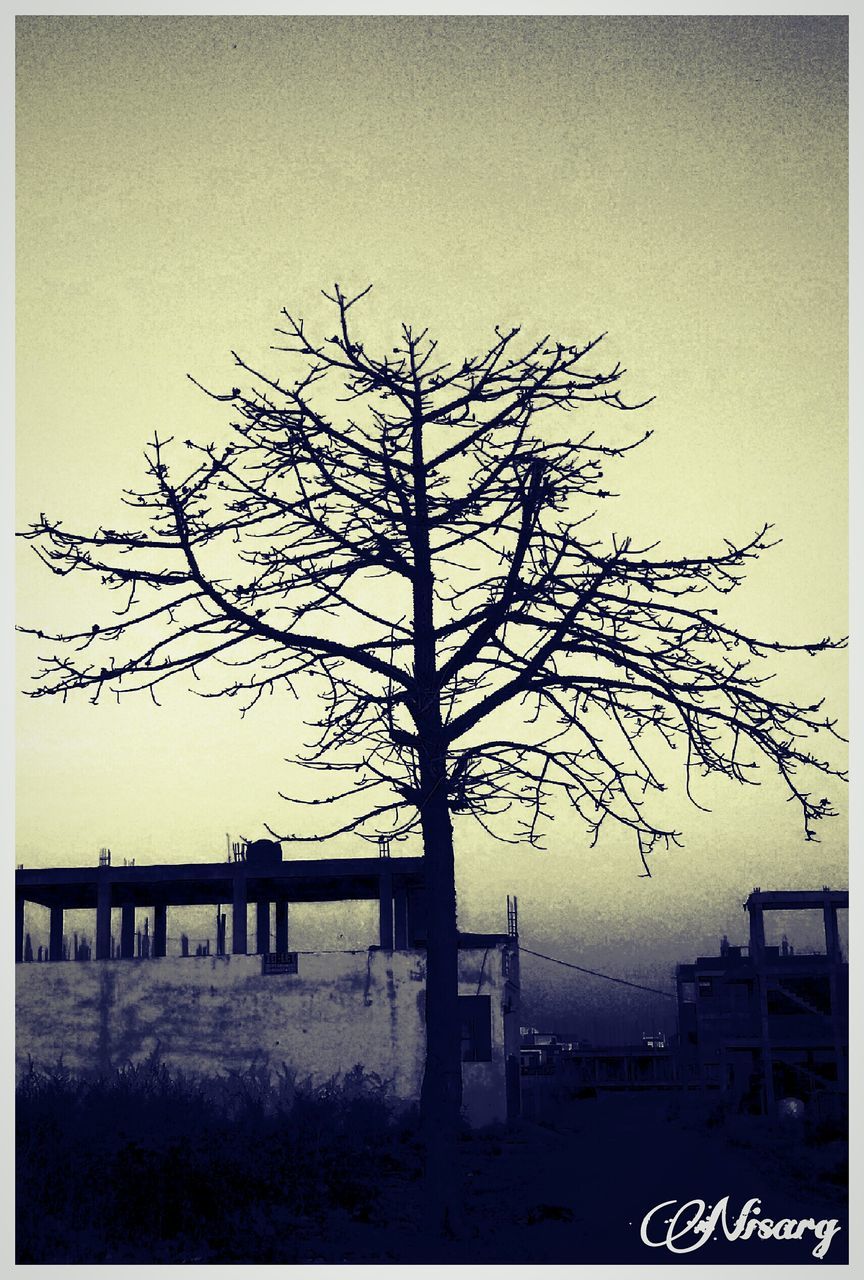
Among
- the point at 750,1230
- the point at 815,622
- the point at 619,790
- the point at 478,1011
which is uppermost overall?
the point at 815,622

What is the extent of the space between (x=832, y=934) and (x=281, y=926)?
14112 millimetres

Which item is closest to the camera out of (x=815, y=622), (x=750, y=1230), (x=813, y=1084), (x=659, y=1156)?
(x=750, y=1230)

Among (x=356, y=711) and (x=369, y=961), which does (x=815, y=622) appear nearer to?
(x=356, y=711)

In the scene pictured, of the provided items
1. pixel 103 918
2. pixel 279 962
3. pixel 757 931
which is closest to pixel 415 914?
pixel 279 962

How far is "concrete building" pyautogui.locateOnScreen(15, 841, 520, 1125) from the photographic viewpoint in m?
27.7

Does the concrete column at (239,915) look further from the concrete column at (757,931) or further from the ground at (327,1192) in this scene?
the concrete column at (757,931)

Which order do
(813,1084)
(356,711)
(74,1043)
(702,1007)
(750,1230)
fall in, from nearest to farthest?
1. (750,1230)
2. (356,711)
3. (74,1043)
4. (813,1084)
5. (702,1007)

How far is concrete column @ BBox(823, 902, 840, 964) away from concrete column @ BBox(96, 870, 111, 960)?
1650 cm

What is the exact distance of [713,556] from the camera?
11.7 m

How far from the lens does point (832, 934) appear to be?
29203 millimetres

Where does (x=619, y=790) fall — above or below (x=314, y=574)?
below

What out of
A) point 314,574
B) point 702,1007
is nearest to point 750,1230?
point 314,574

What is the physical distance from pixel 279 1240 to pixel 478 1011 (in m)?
19.2

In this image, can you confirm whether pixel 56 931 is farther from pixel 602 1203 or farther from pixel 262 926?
pixel 602 1203
